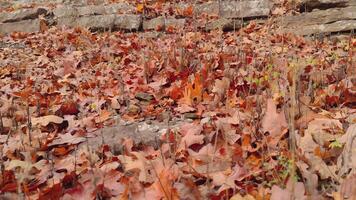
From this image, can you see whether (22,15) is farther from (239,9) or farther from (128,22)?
(239,9)

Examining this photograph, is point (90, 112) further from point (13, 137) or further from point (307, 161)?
point (307, 161)

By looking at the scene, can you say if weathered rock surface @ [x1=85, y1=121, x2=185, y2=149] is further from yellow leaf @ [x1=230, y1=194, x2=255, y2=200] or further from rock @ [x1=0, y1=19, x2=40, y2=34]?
rock @ [x1=0, y1=19, x2=40, y2=34]

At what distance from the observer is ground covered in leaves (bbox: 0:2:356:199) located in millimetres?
1945

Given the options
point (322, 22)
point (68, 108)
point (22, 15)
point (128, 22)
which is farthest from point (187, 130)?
point (22, 15)

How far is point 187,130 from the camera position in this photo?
2.68 metres

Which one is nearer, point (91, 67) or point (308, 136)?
A: point (308, 136)

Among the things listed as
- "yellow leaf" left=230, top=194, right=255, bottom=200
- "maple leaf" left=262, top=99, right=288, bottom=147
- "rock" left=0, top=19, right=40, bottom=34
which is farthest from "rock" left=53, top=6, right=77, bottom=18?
"yellow leaf" left=230, top=194, right=255, bottom=200

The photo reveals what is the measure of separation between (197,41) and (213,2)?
241 cm

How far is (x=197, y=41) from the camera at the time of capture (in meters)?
6.24

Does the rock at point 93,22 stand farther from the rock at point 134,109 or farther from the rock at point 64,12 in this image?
the rock at point 134,109

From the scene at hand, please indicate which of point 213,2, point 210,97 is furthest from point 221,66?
point 213,2

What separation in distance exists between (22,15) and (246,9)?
191 inches

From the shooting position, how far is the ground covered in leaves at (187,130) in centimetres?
195

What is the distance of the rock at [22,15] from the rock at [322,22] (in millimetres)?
5293
